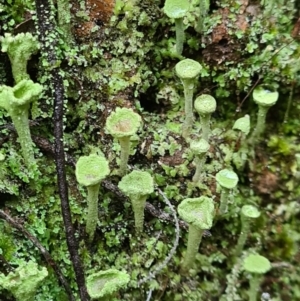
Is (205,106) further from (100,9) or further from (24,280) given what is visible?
(24,280)

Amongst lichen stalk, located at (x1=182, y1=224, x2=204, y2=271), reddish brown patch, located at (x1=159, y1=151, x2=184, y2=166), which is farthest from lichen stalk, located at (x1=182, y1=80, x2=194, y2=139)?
lichen stalk, located at (x1=182, y1=224, x2=204, y2=271)

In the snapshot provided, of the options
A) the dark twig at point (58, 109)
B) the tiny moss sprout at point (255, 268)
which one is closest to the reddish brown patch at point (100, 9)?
the dark twig at point (58, 109)

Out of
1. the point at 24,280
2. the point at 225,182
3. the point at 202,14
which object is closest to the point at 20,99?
the point at 24,280

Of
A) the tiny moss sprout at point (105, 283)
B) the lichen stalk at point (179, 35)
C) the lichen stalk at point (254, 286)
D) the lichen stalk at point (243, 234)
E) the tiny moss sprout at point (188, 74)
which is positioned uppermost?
the lichen stalk at point (179, 35)

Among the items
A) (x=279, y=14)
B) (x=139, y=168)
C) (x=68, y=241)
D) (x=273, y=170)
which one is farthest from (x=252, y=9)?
(x=68, y=241)

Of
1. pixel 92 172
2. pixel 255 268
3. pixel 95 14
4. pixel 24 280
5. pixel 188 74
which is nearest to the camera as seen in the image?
pixel 24 280

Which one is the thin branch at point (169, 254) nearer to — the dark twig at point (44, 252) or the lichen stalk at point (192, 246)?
the lichen stalk at point (192, 246)

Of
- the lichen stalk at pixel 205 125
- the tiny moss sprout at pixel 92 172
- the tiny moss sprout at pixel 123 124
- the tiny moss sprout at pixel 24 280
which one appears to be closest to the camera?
the tiny moss sprout at pixel 24 280
